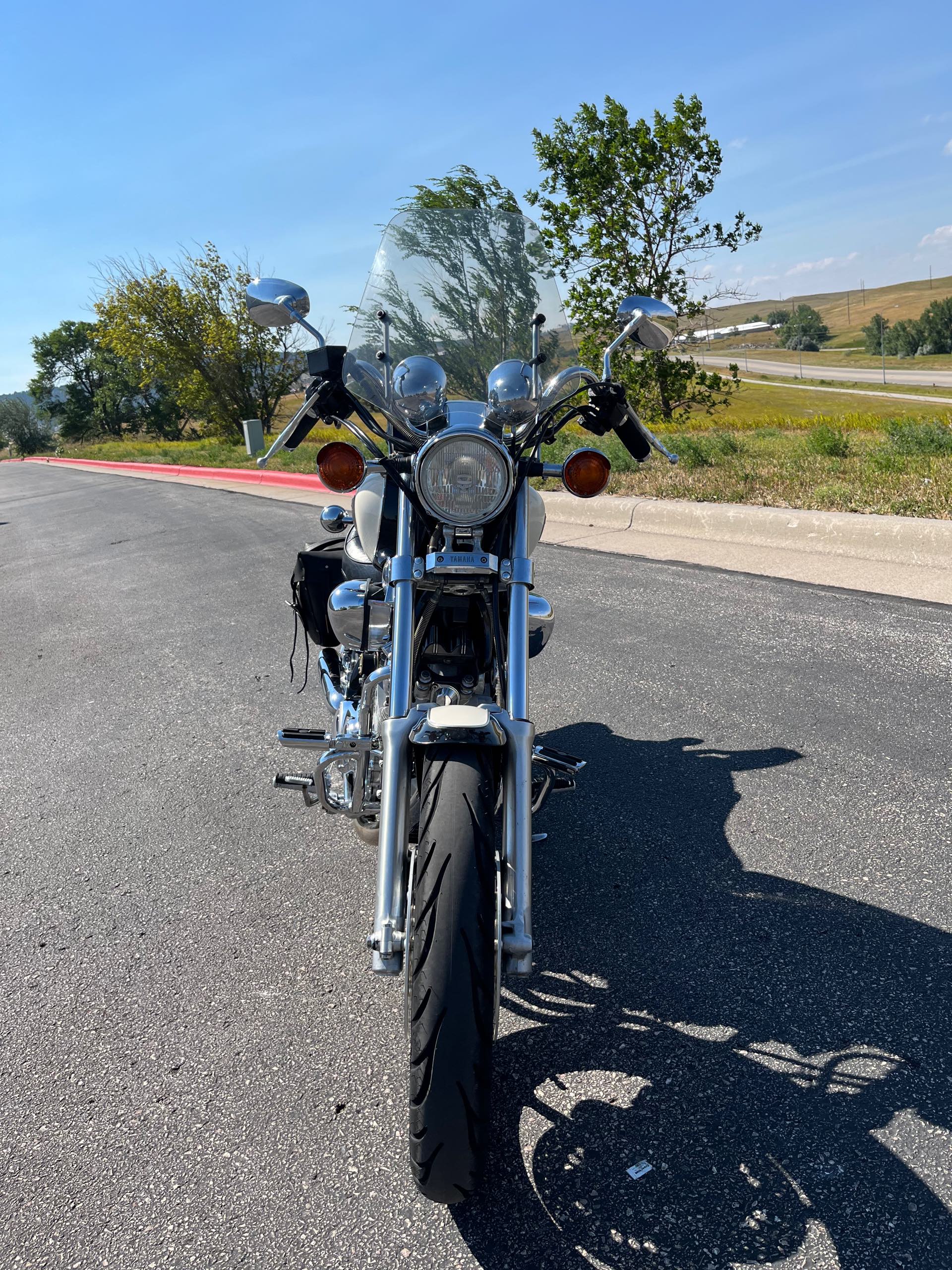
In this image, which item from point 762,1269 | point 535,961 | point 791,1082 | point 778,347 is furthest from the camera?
point 778,347

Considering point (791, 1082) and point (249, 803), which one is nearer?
point (791, 1082)

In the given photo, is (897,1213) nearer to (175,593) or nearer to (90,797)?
(90,797)

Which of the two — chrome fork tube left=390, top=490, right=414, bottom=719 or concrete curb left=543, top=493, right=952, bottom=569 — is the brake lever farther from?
concrete curb left=543, top=493, right=952, bottom=569

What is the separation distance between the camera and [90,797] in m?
4.25

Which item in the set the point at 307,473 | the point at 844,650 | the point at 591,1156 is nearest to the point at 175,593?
the point at 844,650

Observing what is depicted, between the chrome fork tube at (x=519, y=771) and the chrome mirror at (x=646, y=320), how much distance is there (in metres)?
0.59

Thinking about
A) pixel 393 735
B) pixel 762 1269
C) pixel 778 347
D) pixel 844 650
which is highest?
pixel 778 347

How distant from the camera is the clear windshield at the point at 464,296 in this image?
10.6 feet

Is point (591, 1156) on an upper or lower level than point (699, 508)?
lower

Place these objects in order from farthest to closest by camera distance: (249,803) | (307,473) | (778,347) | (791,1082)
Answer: (778,347) → (307,473) → (249,803) → (791,1082)

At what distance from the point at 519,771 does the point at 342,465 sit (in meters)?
1.01

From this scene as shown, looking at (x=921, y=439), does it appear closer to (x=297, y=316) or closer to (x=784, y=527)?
(x=784, y=527)

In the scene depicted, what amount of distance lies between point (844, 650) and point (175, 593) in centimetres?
563

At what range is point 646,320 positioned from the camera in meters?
2.69
